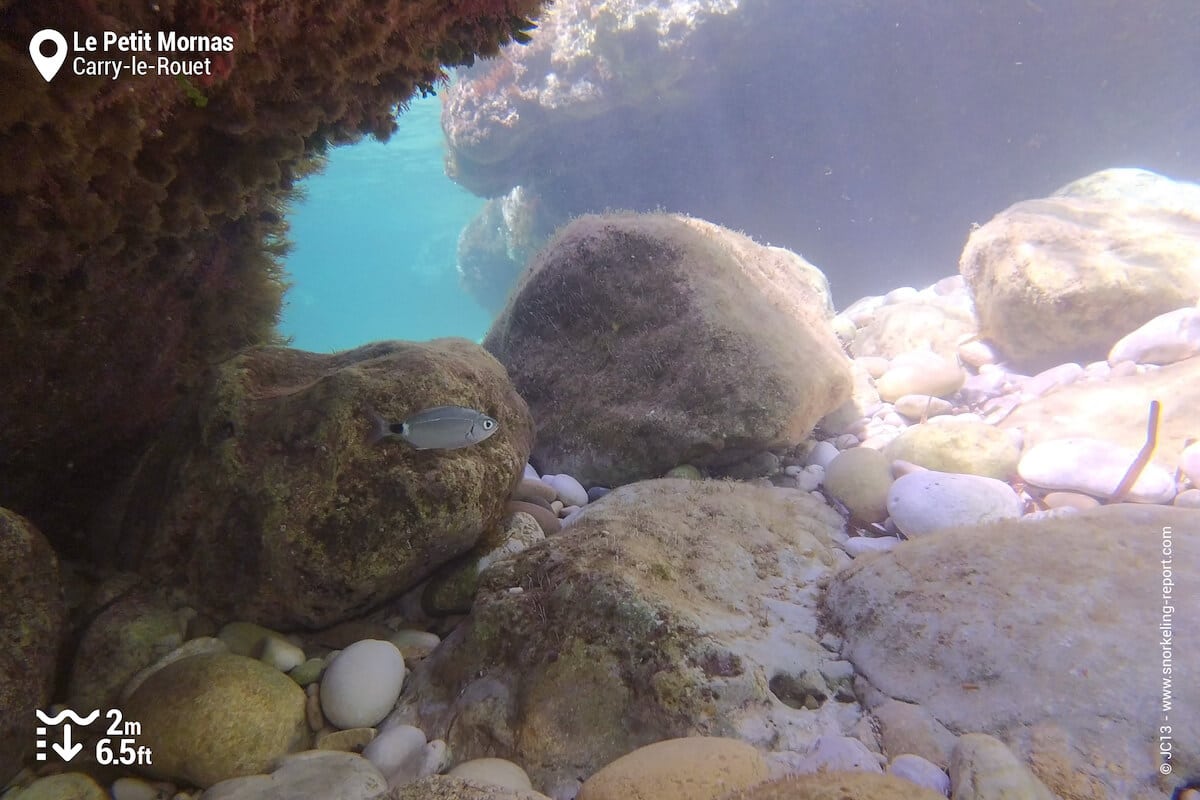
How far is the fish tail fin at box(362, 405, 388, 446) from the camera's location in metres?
3.10

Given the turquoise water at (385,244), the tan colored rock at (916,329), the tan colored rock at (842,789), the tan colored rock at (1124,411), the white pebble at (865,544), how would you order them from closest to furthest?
the tan colored rock at (842,789) < the white pebble at (865,544) < the tan colored rock at (1124,411) < the tan colored rock at (916,329) < the turquoise water at (385,244)

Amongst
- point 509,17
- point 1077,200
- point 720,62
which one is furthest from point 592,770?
point 720,62

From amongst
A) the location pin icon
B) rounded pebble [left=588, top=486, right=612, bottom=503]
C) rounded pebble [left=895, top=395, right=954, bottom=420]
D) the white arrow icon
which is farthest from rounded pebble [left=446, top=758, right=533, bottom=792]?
rounded pebble [left=895, top=395, right=954, bottom=420]

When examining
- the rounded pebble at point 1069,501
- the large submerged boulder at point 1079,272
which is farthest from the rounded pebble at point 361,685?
the large submerged boulder at point 1079,272

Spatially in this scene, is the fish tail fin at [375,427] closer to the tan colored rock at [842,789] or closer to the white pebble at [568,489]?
the white pebble at [568,489]

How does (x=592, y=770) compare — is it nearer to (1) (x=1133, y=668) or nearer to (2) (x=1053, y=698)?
(2) (x=1053, y=698)

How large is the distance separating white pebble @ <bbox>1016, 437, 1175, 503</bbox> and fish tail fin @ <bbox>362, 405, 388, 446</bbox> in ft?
16.1

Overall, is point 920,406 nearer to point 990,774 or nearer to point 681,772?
point 990,774

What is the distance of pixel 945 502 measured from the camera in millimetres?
4000

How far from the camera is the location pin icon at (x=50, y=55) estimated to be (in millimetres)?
1870

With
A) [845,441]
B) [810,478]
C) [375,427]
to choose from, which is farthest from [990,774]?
[845,441]

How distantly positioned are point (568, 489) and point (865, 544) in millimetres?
2344

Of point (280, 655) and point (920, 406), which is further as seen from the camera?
point (920, 406)

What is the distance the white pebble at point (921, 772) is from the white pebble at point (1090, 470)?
11.2 feet
